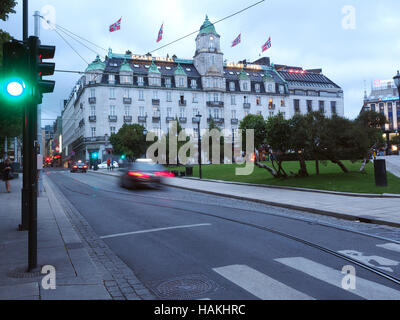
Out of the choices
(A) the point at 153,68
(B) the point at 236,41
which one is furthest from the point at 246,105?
(A) the point at 153,68

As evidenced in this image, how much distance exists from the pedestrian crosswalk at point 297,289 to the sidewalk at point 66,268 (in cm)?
139

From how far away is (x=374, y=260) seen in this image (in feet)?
20.7

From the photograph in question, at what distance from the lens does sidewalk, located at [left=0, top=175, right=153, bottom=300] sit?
4.82 m

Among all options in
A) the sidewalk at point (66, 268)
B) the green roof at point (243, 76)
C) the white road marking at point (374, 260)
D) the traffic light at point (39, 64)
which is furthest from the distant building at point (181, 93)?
the white road marking at point (374, 260)

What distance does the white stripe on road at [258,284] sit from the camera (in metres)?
4.64

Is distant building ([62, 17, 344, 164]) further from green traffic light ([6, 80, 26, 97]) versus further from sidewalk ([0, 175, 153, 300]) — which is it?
green traffic light ([6, 80, 26, 97])

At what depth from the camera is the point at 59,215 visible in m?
12.3

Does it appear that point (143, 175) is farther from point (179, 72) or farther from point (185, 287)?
point (179, 72)

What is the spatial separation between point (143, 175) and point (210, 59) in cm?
5948

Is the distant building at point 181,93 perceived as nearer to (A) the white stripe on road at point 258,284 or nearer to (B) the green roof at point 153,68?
(B) the green roof at point 153,68

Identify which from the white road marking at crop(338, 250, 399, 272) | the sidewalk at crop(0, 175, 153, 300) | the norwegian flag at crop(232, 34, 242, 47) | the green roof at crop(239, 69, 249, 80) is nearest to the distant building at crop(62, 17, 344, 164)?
the green roof at crop(239, 69, 249, 80)

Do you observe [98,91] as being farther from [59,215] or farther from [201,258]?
[201,258]
